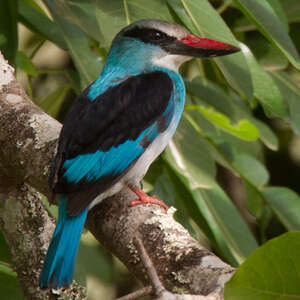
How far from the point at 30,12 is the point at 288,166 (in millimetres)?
2352

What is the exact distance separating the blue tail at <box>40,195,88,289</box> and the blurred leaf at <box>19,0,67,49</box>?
939 millimetres

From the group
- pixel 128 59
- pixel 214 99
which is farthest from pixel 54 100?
pixel 214 99

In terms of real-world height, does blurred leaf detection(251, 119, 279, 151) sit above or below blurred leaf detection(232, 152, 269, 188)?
below

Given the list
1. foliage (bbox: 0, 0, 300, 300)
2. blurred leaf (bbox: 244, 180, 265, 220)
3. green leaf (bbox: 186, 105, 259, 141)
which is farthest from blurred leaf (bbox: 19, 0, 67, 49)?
blurred leaf (bbox: 244, 180, 265, 220)

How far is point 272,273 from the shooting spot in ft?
A: 5.06

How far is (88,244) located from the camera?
11.0ft

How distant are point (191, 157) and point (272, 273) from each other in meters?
1.31

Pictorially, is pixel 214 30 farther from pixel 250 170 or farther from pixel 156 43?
pixel 250 170

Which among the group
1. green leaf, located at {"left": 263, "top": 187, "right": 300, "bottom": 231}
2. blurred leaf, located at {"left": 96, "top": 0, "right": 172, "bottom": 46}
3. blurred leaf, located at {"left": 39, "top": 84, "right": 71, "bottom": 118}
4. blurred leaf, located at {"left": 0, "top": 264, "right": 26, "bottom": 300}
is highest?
blurred leaf, located at {"left": 96, "top": 0, "right": 172, "bottom": 46}

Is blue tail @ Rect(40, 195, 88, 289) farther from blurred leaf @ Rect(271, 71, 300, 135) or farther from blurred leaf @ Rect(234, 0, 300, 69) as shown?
blurred leaf @ Rect(271, 71, 300, 135)

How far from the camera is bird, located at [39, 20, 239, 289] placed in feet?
7.64

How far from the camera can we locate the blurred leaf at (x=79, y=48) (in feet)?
9.56

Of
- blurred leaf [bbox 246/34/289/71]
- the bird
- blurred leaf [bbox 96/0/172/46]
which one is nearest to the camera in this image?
the bird

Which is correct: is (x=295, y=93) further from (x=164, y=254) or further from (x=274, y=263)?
(x=274, y=263)
